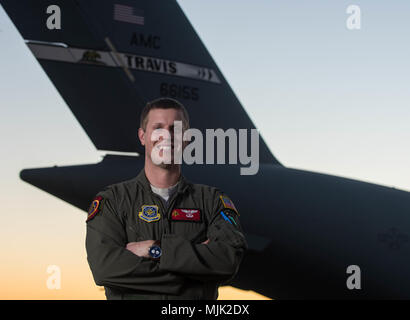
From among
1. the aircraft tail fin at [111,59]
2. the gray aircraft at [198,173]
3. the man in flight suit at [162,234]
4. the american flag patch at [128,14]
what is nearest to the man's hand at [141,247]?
the man in flight suit at [162,234]

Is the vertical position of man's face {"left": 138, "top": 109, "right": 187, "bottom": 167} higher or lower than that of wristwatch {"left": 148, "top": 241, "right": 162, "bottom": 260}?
higher

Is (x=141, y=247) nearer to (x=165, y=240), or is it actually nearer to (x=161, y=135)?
(x=165, y=240)

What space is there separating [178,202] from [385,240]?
5.68 meters

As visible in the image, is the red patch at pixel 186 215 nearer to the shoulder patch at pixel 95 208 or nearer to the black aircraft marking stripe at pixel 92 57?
the shoulder patch at pixel 95 208

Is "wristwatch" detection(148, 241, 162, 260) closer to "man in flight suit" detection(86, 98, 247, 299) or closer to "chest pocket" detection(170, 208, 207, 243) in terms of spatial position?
"man in flight suit" detection(86, 98, 247, 299)

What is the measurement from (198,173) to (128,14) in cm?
303

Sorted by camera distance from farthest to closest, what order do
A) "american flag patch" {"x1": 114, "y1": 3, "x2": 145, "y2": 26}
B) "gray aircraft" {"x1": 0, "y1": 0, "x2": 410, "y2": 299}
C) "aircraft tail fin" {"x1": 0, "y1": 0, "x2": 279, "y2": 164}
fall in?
"american flag patch" {"x1": 114, "y1": 3, "x2": 145, "y2": 26} < "aircraft tail fin" {"x1": 0, "y1": 0, "x2": 279, "y2": 164} < "gray aircraft" {"x1": 0, "y1": 0, "x2": 410, "y2": 299}

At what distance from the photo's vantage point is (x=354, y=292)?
770 centimetres

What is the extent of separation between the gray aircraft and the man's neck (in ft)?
16.0

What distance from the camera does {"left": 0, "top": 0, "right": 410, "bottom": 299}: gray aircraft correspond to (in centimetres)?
767

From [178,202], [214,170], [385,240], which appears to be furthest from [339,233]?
[178,202]

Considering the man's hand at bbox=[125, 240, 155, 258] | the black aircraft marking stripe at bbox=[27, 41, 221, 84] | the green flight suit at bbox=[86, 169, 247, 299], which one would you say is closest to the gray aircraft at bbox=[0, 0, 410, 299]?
the black aircraft marking stripe at bbox=[27, 41, 221, 84]

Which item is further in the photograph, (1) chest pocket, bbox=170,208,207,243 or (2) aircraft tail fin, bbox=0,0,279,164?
(2) aircraft tail fin, bbox=0,0,279,164

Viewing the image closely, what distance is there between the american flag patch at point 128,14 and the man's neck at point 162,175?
6.31m
